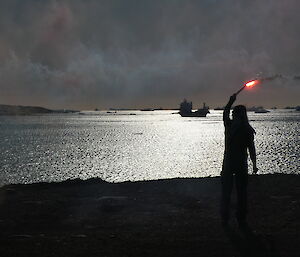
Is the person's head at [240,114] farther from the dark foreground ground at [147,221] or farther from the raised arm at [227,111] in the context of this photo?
the dark foreground ground at [147,221]

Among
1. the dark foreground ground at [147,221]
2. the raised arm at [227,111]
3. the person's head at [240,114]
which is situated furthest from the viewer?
the raised arm at [227,111]

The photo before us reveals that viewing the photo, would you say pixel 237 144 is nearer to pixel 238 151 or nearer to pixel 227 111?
pixel 238 151

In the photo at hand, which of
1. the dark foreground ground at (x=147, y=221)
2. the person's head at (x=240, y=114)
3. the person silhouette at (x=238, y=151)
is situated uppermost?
the person's head at (x=240, y=114)

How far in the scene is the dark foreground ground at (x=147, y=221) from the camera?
26.7 feet

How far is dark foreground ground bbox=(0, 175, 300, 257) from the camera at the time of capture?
814 centimetres

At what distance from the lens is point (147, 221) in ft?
35.2

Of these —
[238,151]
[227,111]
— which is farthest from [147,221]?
[227,111]

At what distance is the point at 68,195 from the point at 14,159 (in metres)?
55.1

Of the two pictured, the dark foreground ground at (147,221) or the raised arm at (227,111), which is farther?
the raised arm at (227,111)

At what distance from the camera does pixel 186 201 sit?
13141 mm

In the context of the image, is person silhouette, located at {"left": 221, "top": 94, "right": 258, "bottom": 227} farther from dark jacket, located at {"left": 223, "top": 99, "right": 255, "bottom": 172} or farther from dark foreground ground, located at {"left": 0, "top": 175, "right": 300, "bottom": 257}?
dark foreground ground, located at {"left": 0, "top": 175, "right": 300, "bottom": 257}

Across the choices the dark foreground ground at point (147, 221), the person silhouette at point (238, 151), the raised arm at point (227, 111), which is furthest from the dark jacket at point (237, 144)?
the dark foreground ground at point (147, 221)

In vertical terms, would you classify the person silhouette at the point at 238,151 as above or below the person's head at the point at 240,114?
below

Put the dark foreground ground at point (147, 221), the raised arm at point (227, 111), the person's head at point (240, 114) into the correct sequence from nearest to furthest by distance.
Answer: the dark foreground ground at point (147, 221)
the person's head at point (240, 114)
the raised arm at point (227, 111)
